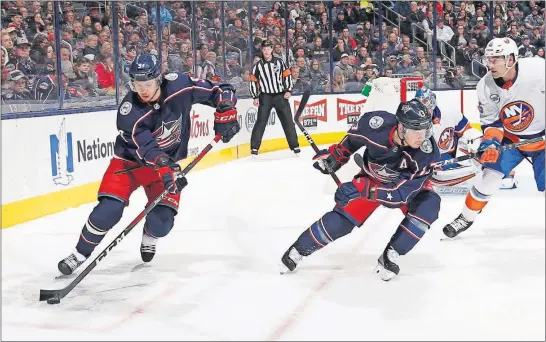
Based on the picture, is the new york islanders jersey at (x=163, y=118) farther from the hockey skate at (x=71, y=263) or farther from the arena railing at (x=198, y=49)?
the arena railing at (x=198, y=49)

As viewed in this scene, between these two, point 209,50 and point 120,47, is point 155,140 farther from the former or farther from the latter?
point 209,50

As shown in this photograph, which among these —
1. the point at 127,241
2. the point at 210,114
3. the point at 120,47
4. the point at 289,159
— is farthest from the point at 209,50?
the point at 127,241

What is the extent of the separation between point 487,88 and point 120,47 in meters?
3.19

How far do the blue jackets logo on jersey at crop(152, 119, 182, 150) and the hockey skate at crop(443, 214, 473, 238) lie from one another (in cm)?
145

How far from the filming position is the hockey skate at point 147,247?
3.49 m

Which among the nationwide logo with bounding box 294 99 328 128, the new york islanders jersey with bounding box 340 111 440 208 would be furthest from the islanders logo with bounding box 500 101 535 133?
the nationwide logo with bounding box 294 99 328 128

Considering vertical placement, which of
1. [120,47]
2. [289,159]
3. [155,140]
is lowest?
[289,159]

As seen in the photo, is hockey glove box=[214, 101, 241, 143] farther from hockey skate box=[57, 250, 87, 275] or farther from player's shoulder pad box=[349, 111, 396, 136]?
hockey skate box=[57, 250, 87, 275]

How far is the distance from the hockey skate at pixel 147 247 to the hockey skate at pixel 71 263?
284 millimetres

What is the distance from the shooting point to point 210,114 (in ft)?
24.4

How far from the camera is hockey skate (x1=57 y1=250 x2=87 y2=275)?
3.28 metres

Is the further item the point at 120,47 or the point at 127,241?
the point at 120,47

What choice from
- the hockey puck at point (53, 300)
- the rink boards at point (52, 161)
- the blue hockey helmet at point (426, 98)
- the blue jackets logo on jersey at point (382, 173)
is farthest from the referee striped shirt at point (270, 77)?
the hockey puck at point (53, 300)

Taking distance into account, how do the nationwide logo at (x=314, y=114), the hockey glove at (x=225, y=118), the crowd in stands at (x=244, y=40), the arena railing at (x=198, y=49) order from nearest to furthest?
the hockey glove at (x=225, y=118) → the crowd in stands at (x=244, y=40) → the arena railing at (x=198, y=49) → the nationwide logo at (x=314, y=114)
